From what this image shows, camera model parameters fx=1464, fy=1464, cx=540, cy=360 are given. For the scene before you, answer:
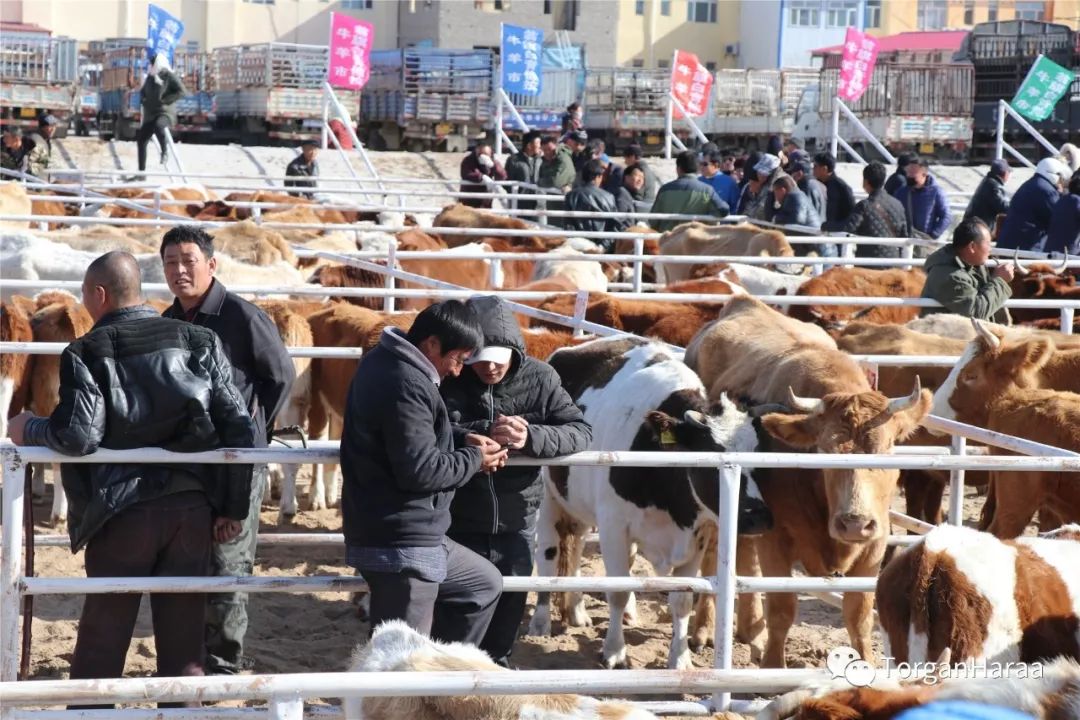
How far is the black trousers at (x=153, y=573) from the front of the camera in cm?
456

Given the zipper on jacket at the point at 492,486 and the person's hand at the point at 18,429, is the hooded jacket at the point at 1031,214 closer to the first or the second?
the zipper on jacket at the point at 492,486

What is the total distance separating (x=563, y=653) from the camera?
6855 millimetres

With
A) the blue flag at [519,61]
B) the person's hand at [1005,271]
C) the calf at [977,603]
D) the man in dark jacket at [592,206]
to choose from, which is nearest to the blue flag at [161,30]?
the blue flag at [519,61]

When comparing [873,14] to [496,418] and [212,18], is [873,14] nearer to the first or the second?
[212,18]

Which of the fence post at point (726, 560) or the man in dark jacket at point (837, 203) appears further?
the man in dark jacket at point (837, 203)

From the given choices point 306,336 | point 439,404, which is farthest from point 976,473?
point 439,404

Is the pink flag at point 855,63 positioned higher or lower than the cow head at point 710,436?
higher

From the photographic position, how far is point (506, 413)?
5070 mm

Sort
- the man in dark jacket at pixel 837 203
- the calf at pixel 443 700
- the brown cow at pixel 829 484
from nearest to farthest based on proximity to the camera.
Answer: the calf at pixel 443 700 < the brown cow at pixel 829 484 < the man in dark jacket at pixel 837 203

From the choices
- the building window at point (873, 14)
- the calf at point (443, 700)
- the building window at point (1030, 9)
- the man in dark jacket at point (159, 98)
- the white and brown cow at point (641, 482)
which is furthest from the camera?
the building window at point (873, 14)

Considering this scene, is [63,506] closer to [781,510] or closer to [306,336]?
[306,336]

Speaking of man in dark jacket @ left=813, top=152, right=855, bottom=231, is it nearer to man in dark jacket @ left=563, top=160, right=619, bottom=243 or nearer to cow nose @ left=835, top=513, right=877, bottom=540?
man in dark jacket @ left=563, top=160, right=619, bottom=243

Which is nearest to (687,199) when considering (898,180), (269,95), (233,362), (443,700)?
(898,180)

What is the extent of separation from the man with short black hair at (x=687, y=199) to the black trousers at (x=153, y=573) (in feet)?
38.2
